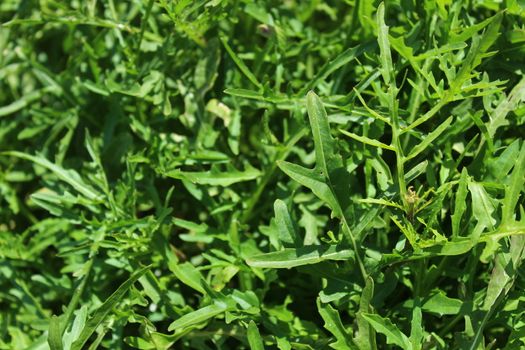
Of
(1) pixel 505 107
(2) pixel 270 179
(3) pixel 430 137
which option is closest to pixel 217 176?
(2) pixel 270 179

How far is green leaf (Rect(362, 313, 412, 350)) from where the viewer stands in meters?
1.28

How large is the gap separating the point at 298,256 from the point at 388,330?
0.21m

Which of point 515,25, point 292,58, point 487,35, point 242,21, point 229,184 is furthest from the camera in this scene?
point 242,21

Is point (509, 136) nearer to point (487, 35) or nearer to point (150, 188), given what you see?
point (487, 35)

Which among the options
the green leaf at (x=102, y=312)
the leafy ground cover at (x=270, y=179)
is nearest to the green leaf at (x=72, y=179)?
the leafy ground cover at (x=270, y=179)

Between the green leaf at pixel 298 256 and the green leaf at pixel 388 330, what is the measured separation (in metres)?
0.13

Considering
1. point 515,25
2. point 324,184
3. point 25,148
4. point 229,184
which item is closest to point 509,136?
point 515,25

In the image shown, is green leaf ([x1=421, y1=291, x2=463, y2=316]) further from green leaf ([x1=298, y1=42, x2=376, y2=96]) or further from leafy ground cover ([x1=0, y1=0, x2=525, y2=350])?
green leaf ([x1=298, y1=42, x2=376, y2=96])

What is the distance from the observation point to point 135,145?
1.84 m

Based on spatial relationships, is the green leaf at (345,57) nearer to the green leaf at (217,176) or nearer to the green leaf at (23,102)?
the green leaf at (217,176)

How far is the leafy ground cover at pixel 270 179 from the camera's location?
4.41 ft

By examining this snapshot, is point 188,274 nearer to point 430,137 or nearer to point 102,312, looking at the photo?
point 102,312

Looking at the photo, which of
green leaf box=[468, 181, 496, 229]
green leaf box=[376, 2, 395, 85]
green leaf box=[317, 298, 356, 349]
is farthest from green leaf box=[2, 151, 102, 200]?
green leaf box=[468, 181, 496, 229]

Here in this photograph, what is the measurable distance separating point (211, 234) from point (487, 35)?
2.35 ft
